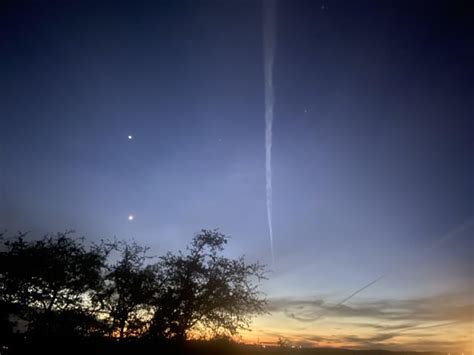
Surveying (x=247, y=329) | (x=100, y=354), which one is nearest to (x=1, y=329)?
(x=100, y=354)

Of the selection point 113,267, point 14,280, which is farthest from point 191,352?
point 14,280

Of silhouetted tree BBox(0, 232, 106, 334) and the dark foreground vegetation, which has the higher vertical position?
silhouetted tree BBox(0, 232, 106, 334)

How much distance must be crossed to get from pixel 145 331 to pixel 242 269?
935 cm

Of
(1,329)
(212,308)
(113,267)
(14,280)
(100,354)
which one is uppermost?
(113,267)

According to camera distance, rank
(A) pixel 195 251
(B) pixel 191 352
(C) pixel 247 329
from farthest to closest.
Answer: (A) pixel 195 251
(C) pixel 247 329
(B) pixel 191 352

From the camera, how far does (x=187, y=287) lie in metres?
28.5

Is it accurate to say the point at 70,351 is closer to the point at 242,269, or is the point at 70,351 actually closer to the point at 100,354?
the point at 100,354

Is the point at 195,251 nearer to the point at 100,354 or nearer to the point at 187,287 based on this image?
the point at 187,287

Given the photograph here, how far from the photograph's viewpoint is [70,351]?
24250 mm

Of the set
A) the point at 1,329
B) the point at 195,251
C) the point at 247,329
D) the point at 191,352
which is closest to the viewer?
the point at 191,352

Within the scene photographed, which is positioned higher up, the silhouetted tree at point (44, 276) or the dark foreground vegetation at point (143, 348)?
the silhouetted tree at point (44, 276)

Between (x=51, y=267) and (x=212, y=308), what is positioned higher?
(x=51, y=267)

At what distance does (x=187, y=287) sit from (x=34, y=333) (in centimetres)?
1230

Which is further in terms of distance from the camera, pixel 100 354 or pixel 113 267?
pixel 113 267
